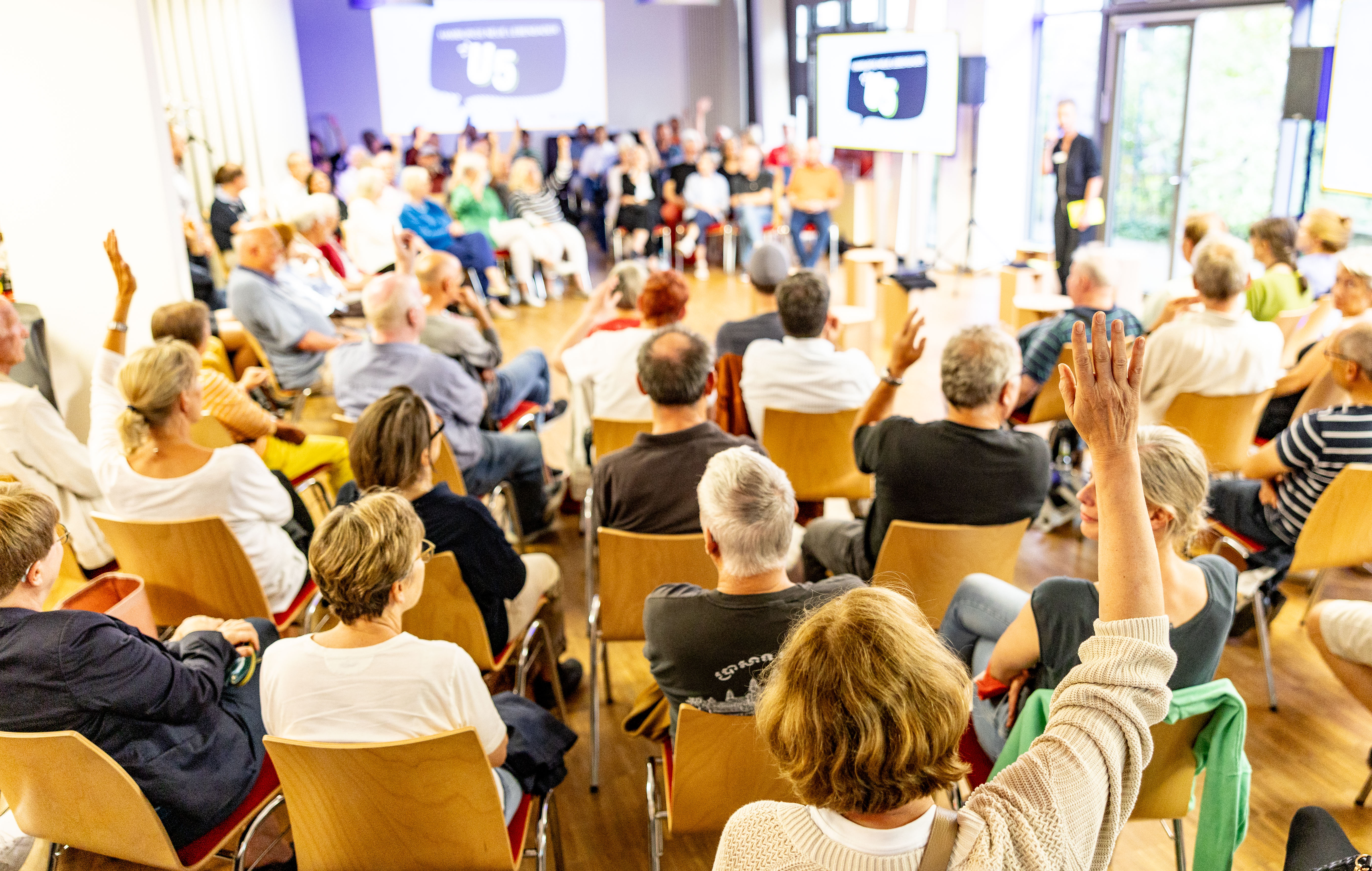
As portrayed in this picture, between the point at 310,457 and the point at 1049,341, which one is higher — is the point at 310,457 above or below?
below

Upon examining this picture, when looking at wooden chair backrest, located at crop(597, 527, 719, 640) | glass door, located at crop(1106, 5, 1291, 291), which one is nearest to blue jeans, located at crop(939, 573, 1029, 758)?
wooden chair backrest, located at crop(597, 527, 719, 640)

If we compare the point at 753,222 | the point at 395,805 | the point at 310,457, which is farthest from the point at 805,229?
the point at 395,805

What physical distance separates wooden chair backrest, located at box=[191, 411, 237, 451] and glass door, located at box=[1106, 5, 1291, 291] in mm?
6667

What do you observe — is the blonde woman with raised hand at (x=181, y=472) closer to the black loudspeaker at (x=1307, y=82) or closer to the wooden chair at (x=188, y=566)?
the wooden chair at (x=188, y=566)

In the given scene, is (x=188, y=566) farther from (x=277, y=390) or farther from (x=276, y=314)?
(x=277, y=390)

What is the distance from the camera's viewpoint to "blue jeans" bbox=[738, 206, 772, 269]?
33.6 feet

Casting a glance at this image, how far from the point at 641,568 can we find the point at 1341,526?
2.08 metres

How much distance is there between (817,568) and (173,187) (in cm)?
322

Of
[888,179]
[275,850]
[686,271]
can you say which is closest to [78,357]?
[275,850]

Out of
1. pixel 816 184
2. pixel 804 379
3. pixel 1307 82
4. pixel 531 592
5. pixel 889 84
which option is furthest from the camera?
pixel 816 184

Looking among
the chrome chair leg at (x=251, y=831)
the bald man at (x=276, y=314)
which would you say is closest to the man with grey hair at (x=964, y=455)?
the chrome chair leg at (x=251, y=831)

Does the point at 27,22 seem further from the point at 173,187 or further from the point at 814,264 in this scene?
the point at 814,264

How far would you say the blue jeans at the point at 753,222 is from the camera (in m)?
10.2

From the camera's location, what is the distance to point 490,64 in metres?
11.1
